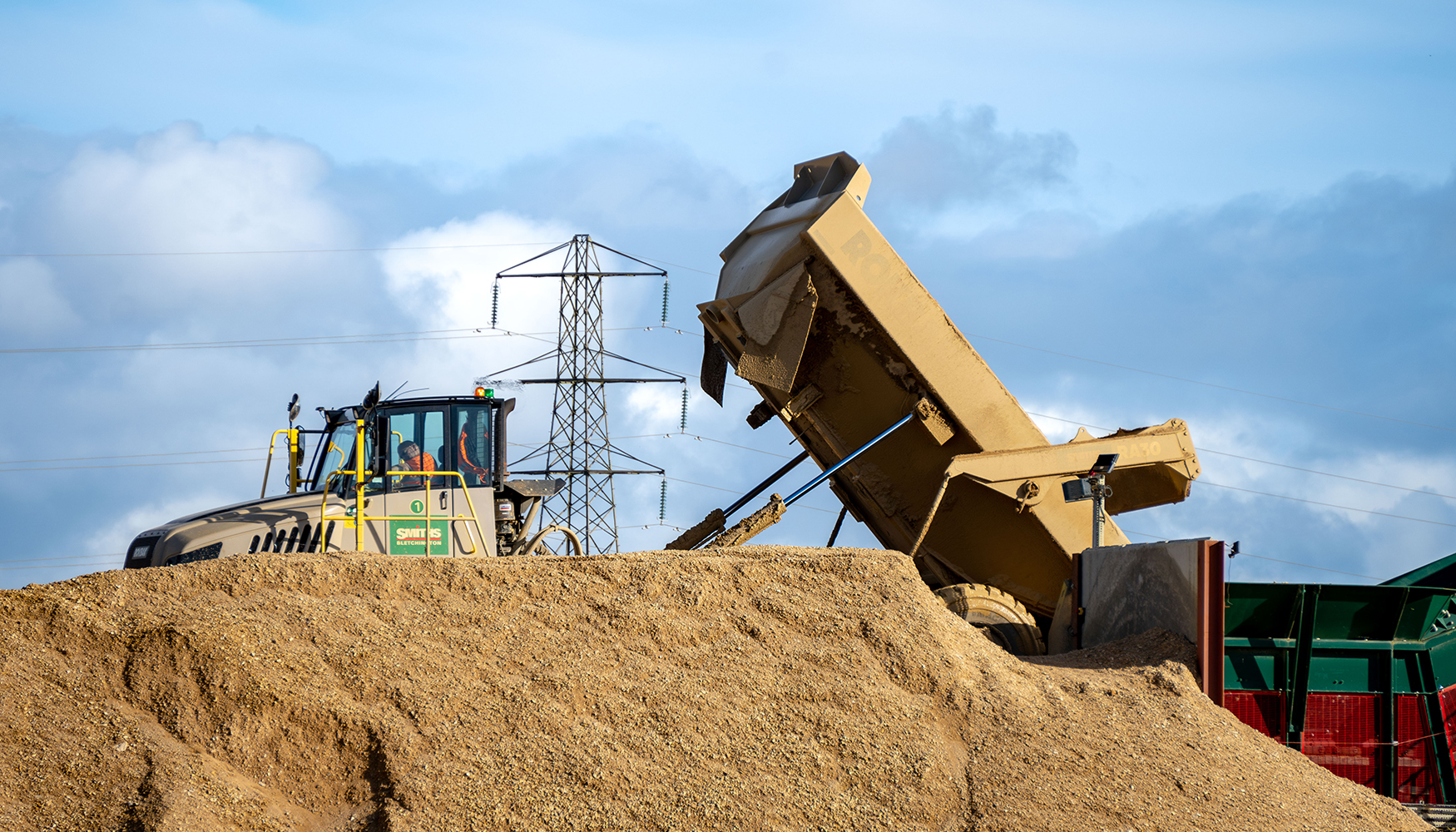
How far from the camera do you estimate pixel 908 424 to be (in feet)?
30.3

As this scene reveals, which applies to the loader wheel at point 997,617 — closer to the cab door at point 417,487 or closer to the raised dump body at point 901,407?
the raised dump body at point 901,407

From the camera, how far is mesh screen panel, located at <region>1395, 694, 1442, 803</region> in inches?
322

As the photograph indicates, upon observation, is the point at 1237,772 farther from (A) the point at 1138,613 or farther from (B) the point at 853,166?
(B) the point at 853,166

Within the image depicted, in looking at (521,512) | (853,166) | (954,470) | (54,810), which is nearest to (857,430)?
(954,470)

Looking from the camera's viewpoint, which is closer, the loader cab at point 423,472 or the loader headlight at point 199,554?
the loader headlight at point 199,554

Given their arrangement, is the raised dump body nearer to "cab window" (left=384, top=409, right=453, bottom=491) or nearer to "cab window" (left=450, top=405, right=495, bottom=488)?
"cab window" (left=450, top=405, right=495, bottom=488)

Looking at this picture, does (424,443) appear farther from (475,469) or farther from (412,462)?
(475,469)

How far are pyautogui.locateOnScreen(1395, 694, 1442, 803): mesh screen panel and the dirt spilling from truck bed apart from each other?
1657mm

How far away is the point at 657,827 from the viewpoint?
507cm

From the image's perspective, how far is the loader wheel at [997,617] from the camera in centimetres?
886

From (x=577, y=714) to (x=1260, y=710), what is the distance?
17.0 ft

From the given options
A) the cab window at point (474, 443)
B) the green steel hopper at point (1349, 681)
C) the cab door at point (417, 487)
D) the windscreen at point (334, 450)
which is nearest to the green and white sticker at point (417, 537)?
the cab door at point (417, 487)

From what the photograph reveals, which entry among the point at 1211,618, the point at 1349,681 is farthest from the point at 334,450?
the point at 1349,681

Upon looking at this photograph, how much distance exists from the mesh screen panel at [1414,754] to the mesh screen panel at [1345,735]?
175mm
